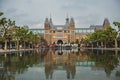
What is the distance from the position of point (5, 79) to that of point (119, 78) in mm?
5220

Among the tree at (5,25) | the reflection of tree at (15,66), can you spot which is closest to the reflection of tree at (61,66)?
the reflection of tree at (15,66)

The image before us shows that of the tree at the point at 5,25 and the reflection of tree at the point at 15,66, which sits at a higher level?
the tree at the point at 5,25

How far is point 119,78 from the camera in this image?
418 inches

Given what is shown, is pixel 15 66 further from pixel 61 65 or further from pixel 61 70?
pixel 61 70

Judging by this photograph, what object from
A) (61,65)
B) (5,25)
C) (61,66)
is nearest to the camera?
(61,66)

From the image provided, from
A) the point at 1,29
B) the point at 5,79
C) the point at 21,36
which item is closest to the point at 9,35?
the point at 1,29

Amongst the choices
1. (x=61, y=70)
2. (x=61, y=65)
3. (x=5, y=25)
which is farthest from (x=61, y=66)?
(x=5, y=25)

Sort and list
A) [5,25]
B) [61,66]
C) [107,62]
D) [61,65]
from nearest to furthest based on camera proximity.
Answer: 1. [61,66]
2. [61,65]
3. [107,62]
4. [5,25]

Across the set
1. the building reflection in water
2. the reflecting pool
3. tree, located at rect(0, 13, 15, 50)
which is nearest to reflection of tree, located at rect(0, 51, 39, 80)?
the reflecting pool

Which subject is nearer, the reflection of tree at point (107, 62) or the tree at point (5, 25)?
the reflection of tree at point (107, 62)

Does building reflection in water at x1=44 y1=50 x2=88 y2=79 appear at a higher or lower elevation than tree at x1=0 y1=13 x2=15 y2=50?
lower

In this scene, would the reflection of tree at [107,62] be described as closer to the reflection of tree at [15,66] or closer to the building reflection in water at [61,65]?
the building reflection in water at [61,65]

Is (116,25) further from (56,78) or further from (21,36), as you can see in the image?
(56,78)

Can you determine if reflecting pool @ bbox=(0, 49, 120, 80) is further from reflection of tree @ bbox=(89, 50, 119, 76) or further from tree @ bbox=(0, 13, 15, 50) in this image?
tree @ bbox=(0, 13, 15, 50)
